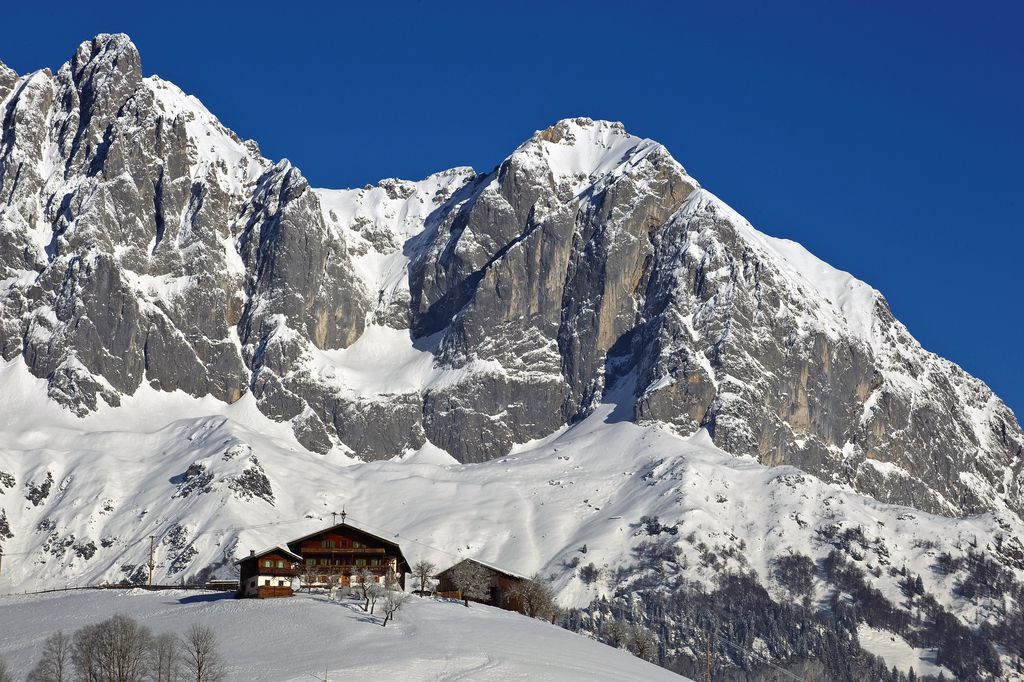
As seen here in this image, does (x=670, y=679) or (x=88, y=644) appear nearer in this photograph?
(x=88, y=644)

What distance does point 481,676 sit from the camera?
176 meters

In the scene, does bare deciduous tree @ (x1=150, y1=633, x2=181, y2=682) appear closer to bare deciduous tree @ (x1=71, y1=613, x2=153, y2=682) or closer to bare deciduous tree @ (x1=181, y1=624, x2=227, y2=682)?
bare deciduous tree @ (x1=181, y1=624, x2=227, y2=682)

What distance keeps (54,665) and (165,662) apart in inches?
433

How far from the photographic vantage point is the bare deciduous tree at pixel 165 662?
579ft

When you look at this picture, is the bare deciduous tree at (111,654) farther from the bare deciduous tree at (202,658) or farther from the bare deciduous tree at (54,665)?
the bare deciduous tree at (202,658)

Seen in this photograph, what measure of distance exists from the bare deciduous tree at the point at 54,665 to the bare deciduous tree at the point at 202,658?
10.6 metres

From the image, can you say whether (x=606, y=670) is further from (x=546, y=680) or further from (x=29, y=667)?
(x=29, y=667)

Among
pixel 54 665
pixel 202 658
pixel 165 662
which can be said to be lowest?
pixel 54 665

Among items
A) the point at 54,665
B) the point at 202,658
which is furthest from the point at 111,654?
the point at 202,658

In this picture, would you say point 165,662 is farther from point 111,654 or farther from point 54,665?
point 54,665

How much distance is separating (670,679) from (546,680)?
2614 cm

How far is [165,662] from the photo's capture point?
7160 inches

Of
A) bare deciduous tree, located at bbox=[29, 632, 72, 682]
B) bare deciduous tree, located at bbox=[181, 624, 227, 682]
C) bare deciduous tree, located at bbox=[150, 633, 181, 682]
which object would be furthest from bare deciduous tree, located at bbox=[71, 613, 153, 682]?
bare deciduous tree, located at bbox=[181, 624, 227, 682]

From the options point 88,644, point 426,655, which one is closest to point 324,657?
point 426,655
